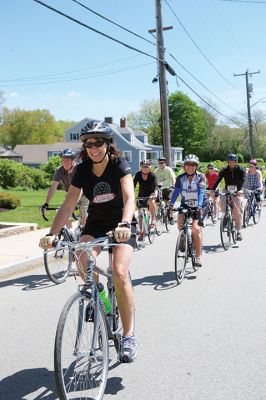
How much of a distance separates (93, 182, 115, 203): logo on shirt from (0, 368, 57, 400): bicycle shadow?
5.08 feet

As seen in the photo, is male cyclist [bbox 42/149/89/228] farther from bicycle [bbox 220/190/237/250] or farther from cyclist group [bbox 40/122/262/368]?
bicycle [bbox 220/190/237/250]

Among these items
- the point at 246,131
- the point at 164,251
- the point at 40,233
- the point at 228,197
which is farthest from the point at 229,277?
the point at 246,131

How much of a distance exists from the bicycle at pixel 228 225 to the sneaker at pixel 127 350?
6.54 meters

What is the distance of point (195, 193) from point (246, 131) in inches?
3546

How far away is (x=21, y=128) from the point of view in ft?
369

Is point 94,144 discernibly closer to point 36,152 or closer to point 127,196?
point 127,196

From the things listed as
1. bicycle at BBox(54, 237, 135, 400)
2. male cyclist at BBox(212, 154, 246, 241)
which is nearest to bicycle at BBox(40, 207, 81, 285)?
bicycle at BBox(54, 237, 135, 400)

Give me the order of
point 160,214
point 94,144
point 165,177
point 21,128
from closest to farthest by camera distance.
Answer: point 94,144 → point 160,214 → point 165,177 → point 21,128

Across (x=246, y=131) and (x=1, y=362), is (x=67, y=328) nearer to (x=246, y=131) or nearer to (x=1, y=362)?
(x=1, y=362)

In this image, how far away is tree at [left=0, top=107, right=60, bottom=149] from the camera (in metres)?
112

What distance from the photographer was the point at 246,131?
94188 millimetres

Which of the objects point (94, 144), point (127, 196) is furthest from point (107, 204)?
point (94, 144)

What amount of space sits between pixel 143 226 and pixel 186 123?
245 feet

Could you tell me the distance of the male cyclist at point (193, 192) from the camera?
25.6 feet
